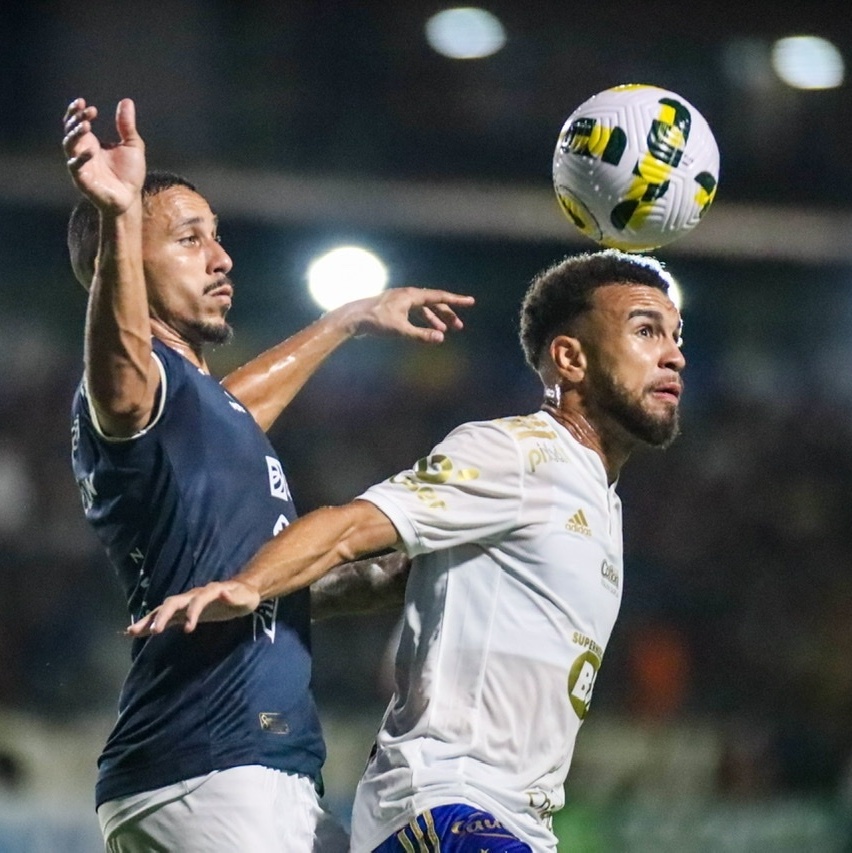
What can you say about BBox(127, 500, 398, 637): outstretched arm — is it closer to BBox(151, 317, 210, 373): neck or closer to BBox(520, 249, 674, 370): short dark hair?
BBox(151, 317, 210, 373): neck

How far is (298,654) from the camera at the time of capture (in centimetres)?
379

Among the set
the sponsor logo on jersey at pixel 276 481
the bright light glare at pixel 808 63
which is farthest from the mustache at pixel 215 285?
the bright light glare at pixel 808 63

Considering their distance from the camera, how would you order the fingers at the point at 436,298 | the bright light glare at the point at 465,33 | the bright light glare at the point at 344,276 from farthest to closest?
the bright light glare at the point at 465,33 → the bright light glare at the point at 344,276 → the fingers at the point at 436,298

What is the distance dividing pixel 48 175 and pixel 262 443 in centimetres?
777

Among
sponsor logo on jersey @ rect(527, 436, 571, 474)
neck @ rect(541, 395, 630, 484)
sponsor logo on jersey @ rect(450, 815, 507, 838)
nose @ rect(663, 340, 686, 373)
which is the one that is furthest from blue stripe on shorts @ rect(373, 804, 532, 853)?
nose @ rect(663, 340, 686, 373)

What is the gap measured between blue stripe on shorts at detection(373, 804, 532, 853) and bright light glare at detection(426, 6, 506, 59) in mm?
10008

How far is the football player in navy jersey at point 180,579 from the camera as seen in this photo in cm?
340

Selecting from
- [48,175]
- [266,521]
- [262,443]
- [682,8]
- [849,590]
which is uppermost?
[682,8]

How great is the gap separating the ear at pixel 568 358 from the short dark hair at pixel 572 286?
5 cm

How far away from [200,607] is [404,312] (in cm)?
173

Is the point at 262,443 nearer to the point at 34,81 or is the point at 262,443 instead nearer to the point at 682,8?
the point at 34,81

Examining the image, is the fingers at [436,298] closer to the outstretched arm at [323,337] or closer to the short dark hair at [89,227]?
the outstretched arm at [323,337]

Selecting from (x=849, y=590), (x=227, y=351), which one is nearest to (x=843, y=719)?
(x=849, y=590)

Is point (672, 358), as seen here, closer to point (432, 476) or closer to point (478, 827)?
point (432, 476)
